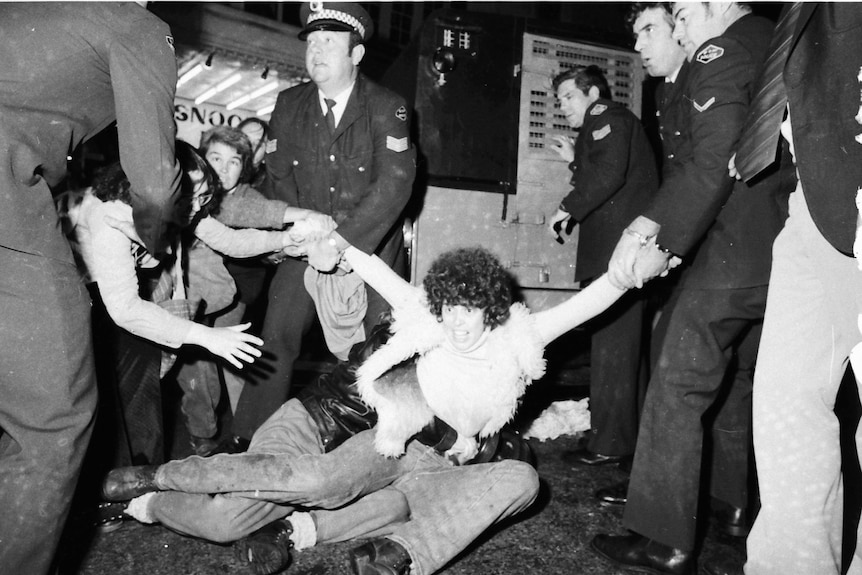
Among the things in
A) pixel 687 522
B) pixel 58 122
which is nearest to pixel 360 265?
pixel 58 122

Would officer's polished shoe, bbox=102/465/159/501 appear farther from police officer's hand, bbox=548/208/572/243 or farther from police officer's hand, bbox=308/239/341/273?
police officer's hand, bbox=548/208/572/243

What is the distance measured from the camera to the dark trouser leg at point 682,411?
73.9 inches

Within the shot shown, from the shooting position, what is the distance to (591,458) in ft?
9.78

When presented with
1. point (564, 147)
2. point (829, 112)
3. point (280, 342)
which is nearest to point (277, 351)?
point (280, 342)

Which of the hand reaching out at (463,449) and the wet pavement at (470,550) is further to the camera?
the hand reaching out at (463,449)

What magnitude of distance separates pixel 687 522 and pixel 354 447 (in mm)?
1092

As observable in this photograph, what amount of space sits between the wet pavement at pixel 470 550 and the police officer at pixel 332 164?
0.74 meters

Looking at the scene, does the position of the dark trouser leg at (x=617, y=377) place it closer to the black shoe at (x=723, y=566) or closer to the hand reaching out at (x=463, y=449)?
the black shoe at (x=723, y=566)

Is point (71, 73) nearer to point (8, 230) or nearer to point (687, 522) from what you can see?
point (8, 230)

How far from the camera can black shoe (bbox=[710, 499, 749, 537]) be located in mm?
2240

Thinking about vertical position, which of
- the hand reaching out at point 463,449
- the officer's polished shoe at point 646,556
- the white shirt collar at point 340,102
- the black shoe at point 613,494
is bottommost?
the black shoe at point 613,494

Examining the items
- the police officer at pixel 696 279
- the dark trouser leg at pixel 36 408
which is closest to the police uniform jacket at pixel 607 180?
the police officer at pixel 696 279

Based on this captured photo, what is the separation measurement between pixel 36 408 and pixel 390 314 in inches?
45.8

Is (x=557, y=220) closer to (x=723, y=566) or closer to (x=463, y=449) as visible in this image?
(x=463, y=449)
